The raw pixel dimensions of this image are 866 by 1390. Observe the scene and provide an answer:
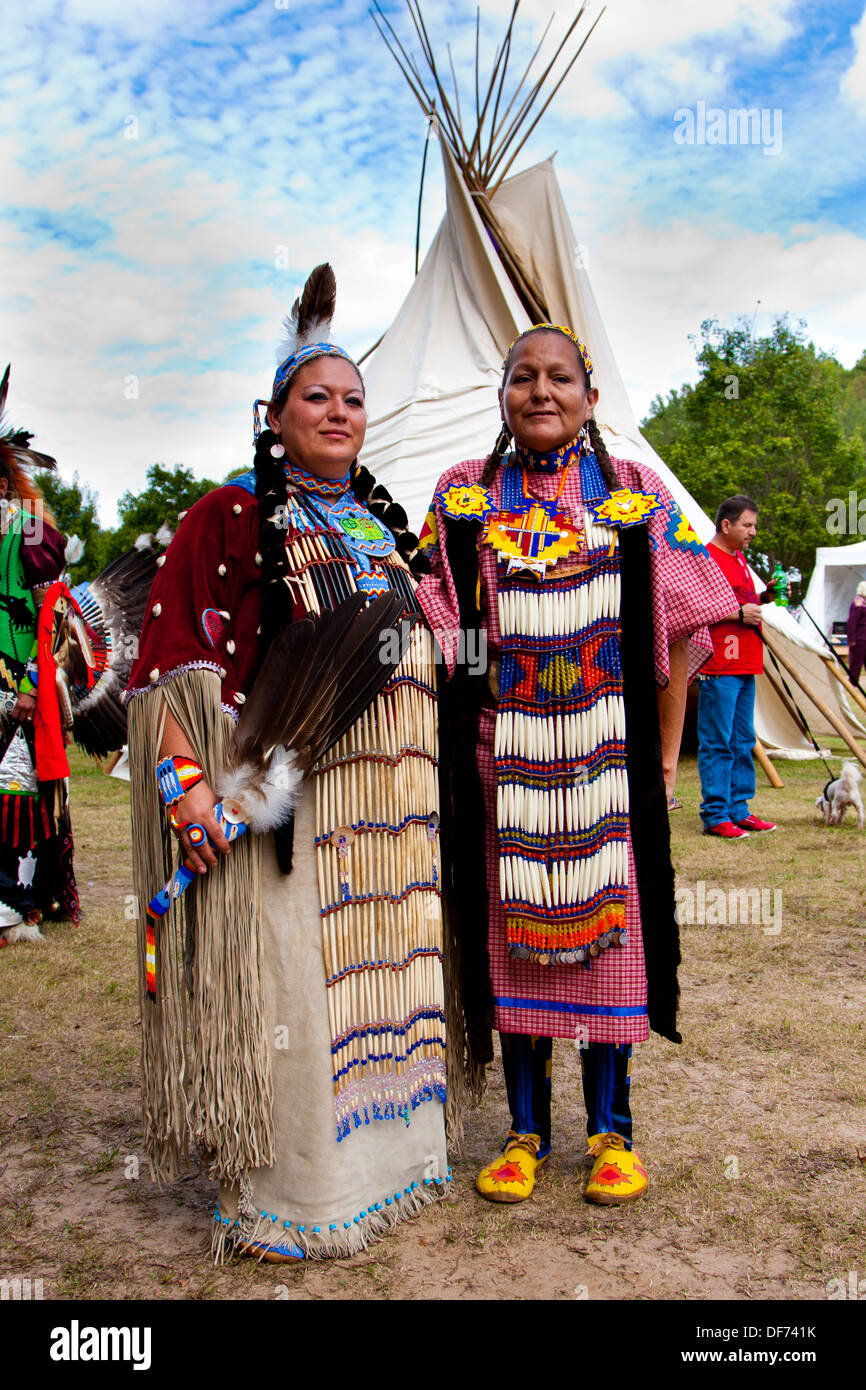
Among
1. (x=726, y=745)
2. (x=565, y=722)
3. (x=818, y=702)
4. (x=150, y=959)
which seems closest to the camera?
(x=150, y=959)

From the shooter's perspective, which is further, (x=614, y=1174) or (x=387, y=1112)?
(x=614, y=1174)

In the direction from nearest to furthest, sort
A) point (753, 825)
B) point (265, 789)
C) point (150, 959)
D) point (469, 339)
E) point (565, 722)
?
point (265, 789) < point (150, 959) < point (565, 722) < point (753, 825) < point (469, 339)

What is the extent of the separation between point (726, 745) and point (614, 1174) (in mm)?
4110

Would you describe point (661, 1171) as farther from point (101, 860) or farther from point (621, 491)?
point (101, 860)

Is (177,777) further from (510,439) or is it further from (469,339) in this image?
(469,339)

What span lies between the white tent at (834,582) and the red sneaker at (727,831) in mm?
8264

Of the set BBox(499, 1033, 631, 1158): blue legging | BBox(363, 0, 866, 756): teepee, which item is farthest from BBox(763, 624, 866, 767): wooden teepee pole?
BBox(499, 1033, 631, 1158): blue legging

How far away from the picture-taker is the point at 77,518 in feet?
53.8

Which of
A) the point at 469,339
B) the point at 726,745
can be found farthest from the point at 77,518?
the point at 726,745

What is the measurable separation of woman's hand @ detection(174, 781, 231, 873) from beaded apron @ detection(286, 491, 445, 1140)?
21 cm

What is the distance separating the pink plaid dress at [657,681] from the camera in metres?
2.24

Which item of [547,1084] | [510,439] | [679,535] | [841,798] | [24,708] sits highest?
[510,439]

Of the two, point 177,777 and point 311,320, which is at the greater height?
point 311,320

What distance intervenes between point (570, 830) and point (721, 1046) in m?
1.32
